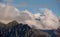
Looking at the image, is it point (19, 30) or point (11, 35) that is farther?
point (19, 30)

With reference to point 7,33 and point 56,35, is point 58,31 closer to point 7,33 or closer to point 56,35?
point 56,35

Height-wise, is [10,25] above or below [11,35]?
above

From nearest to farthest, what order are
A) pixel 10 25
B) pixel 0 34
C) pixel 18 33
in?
pixel 0 34 → pixel 18 33 → pixel 10 25

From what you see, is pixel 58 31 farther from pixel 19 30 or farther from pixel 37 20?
pixel 19 30

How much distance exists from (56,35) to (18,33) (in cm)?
2316

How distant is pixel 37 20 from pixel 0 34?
84.1 feet

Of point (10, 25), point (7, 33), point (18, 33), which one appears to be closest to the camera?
point (7, 33)

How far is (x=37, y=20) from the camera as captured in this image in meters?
118

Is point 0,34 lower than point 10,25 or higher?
lower

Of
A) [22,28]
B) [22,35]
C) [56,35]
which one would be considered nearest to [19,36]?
[22,35]

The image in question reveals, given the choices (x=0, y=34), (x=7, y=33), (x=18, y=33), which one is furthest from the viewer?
(x=18, y=33)

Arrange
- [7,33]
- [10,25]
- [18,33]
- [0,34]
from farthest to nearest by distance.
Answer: [10,25]
[18,33]
[7,33]
[0,34]

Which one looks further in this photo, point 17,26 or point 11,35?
point 17,26

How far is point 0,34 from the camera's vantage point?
334 feet
